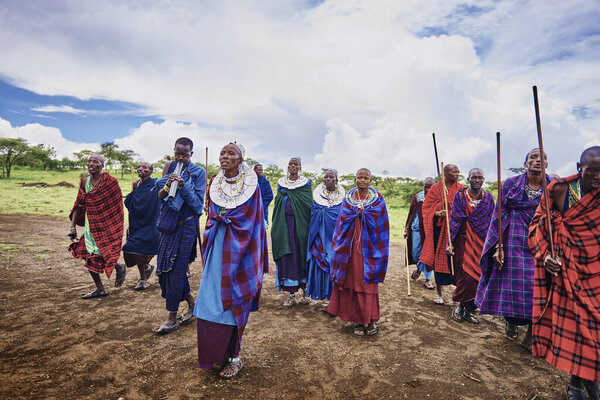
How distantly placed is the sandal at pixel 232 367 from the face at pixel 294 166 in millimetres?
3395

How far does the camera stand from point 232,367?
324 cm

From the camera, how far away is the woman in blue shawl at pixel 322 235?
541 cm

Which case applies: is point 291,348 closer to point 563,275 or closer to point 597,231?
point 563,275

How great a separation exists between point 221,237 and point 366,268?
2.06 meters

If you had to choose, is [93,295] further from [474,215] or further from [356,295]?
[474,215]

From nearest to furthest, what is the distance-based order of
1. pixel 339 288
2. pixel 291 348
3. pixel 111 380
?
pixel 111 380
pixel 291 348
pixel 339 288

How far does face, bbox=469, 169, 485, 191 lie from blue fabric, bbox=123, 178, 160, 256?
5.45 m

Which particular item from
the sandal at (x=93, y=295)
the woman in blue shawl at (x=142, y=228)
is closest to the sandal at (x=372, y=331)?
the woman in blue shawl at (x=142, y=228)

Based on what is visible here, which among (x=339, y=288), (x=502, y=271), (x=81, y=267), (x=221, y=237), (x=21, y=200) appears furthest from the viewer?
(x=21, y=200)

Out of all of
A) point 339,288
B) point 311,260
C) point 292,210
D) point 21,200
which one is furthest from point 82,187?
point 21,200

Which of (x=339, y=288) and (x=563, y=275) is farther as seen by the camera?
(x=339, y=288)

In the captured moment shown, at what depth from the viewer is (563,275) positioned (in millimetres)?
2904

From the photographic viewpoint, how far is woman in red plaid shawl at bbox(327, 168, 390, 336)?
434 cm

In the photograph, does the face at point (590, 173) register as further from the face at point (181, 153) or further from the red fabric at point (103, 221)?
the red fabric at point (103, 221)
